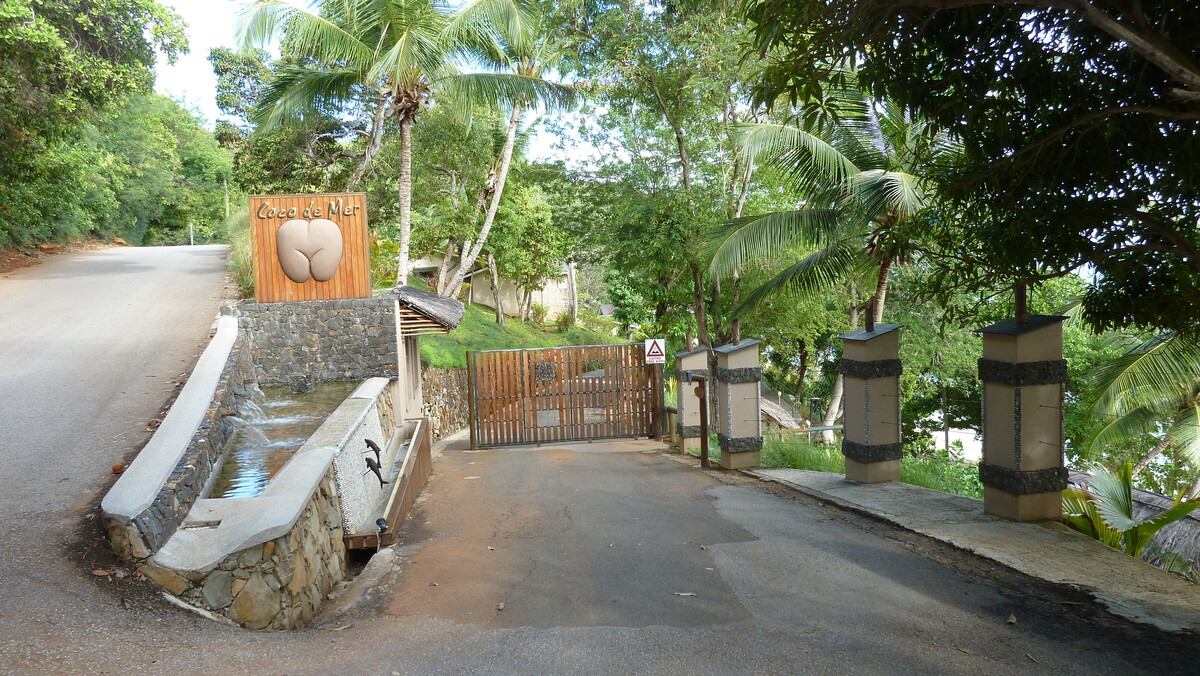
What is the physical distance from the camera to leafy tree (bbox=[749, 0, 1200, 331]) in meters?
5.60

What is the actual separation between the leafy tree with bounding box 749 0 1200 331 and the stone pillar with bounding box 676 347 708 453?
7.94m

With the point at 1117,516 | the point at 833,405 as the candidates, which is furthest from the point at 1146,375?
the point at 833,405

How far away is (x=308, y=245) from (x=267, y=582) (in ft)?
31.0

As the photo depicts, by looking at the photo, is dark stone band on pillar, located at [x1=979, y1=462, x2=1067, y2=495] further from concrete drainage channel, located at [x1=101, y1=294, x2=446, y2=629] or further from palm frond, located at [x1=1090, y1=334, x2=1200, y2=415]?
palm frond, located at [x1=1090, y1=334, x2=1200, y2=415]

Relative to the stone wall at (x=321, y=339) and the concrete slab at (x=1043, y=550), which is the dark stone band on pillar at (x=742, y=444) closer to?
the concrete slab at (x=1043, y=550)

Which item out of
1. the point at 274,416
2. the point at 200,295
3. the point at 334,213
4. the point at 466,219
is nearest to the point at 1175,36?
the point at 274,416

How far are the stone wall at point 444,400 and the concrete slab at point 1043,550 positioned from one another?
11436 millimetres

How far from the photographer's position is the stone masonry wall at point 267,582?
5000mm

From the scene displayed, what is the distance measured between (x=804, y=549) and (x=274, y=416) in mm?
7413

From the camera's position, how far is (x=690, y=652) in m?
4.68

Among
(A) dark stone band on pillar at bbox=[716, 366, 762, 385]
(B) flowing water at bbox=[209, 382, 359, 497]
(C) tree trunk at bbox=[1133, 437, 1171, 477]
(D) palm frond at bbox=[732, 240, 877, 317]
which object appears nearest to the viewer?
(B) flowing water at bbox=[209, 382, 359, 497]

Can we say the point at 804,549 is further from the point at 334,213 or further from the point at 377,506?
the point at 334,213

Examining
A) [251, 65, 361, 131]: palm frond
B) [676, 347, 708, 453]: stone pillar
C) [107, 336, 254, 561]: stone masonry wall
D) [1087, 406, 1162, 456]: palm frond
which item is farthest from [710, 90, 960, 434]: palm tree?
[251, 65, 361, 131]: palm frond

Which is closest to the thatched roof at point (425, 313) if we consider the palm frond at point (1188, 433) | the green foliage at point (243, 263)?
the green foliage at point (243, 263)
